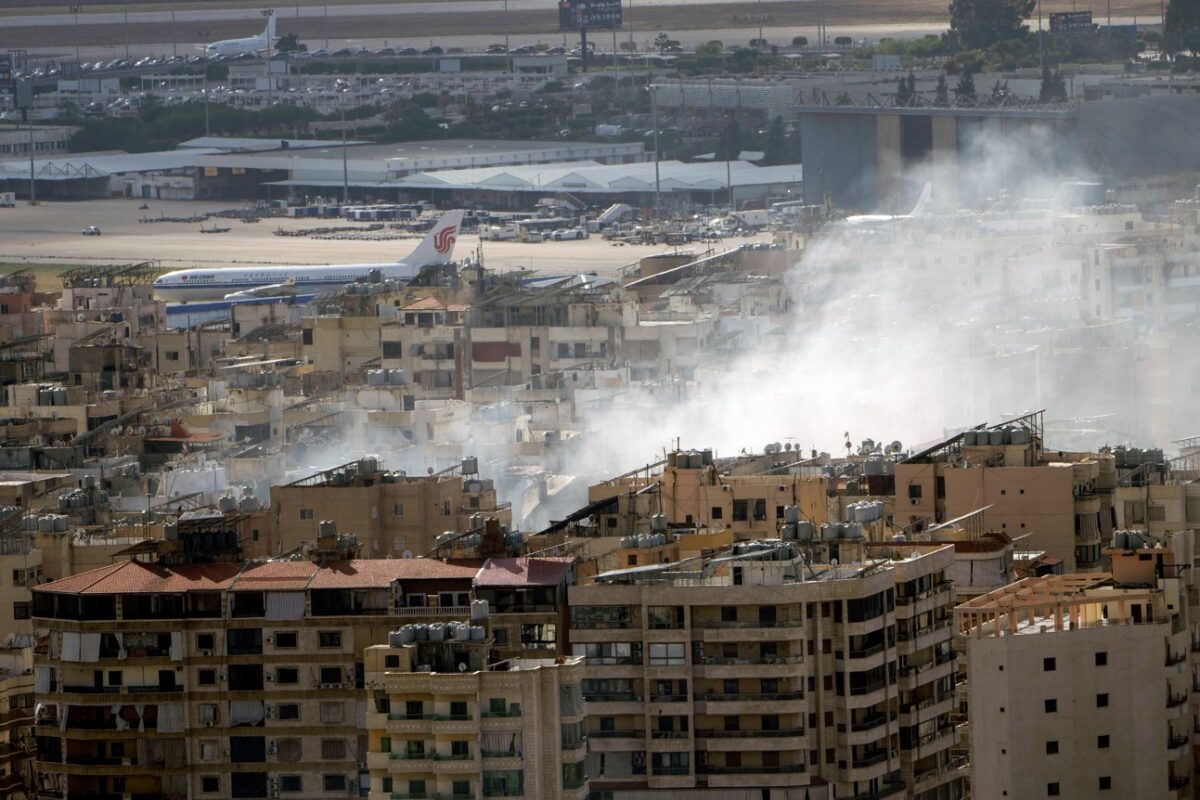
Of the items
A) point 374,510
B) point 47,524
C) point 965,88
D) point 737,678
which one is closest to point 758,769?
point 737,678

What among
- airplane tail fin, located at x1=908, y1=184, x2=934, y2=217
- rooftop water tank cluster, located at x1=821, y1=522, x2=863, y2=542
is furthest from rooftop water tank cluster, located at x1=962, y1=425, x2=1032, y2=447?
airplane tail fin, located at x1=908, y1=184, x2=934, y2=217

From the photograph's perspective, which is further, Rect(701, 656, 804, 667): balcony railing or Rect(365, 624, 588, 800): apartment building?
Rect(701, 656, 804, 667): balcony railing

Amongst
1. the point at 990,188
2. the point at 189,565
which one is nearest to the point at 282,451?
the point at 189,565

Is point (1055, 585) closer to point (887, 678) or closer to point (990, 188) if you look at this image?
point (887, 678)

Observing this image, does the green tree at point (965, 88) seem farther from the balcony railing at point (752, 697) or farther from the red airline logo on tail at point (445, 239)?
Result: the balcony railing at point (752, 697)

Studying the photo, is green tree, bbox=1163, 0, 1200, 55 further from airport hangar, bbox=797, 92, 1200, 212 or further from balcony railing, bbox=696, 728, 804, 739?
balcony railing, bbox=696, 728, 804, 739
